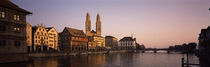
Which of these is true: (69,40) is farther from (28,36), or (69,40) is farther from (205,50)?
(205,50)

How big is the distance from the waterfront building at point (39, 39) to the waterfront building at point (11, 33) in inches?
1892

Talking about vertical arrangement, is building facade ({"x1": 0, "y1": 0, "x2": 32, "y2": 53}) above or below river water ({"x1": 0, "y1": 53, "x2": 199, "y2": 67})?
above

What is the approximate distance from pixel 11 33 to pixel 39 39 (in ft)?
186

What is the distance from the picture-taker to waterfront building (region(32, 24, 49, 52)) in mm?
97188

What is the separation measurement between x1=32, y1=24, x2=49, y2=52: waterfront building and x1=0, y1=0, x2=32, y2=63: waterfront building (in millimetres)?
48068

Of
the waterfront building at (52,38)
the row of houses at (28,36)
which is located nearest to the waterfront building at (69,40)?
the row of houses at (28,36)

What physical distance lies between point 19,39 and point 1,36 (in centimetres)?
542

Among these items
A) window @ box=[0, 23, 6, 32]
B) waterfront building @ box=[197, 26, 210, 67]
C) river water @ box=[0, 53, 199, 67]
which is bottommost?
river water @ box=[0, 53, 199, 67]

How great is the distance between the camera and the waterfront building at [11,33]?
43.4 meters

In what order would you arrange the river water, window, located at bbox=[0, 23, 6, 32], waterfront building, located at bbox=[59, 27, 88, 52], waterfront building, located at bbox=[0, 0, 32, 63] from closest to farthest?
window, located at bbox=[0, 23, 6, 32] < waterfront building, located at bbox=[0, 0, 32, 63] < the river water < waterfront building, located at bbox=[59, 27, 88, 52]

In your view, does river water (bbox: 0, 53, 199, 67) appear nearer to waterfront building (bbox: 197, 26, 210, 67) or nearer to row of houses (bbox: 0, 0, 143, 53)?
waterfront building (bbox: 197, 26, 210, 67)

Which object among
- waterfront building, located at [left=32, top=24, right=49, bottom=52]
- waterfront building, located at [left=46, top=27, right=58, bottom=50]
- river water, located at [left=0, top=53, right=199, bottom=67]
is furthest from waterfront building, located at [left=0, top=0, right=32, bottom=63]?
waterfront building, located at [left=46, top=27, right=58, bottom=50]

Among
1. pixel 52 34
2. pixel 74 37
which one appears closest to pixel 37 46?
pixel 52 34

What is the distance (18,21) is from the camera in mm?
47906
